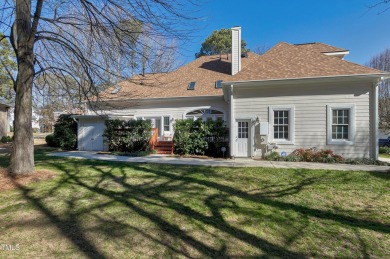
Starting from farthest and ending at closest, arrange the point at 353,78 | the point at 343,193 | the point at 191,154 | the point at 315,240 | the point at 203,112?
the point at 203,112, the point at 191,154, the point at 353,78, the point at 343,193, the point at 315,240

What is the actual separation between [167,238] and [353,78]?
10573mm

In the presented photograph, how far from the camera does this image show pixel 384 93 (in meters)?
23.6

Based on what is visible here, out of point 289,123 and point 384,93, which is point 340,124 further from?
point 384,93

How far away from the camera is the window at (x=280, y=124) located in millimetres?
10891

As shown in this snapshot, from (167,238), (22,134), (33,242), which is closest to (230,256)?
(167,238)

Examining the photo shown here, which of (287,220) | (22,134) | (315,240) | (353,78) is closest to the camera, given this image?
(315,240)

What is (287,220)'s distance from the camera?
4160mm

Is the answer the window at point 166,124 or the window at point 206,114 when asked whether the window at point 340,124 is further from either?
the window at point 166,124

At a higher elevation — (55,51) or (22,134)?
(55,51)

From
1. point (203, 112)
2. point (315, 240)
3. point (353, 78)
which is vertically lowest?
point (315, 240)

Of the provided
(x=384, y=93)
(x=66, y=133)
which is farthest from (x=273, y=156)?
(x=384, y=93)

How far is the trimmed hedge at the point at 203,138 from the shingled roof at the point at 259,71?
2578mm

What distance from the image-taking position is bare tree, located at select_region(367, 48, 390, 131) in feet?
75.2

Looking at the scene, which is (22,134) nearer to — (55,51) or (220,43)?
(55,51)
